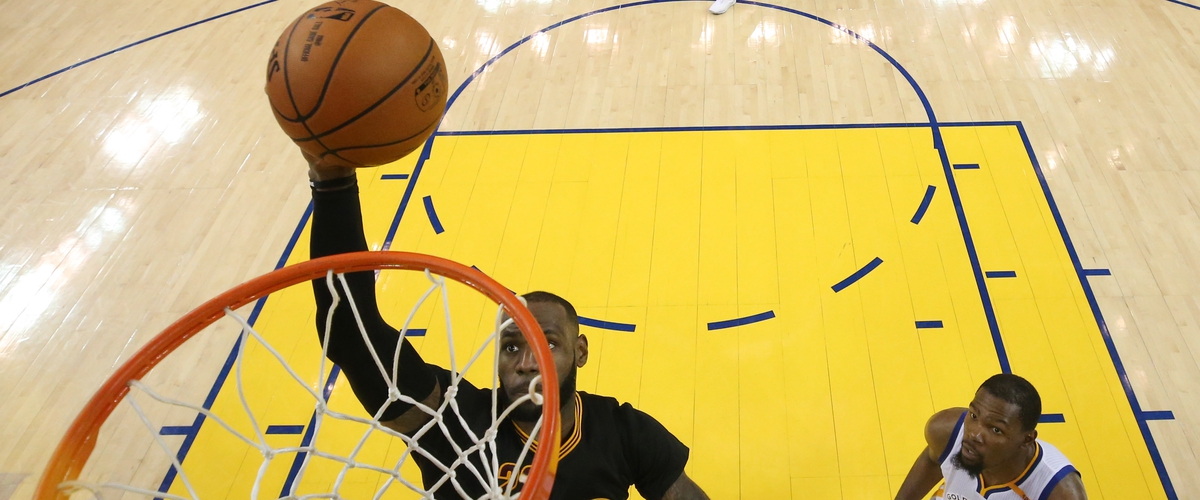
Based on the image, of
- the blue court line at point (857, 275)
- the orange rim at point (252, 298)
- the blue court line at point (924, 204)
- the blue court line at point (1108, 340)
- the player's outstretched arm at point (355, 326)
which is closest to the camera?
the orange rim at point (252, 298)

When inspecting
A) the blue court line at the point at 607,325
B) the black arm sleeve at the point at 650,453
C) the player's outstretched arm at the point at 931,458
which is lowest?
the blue court line at the point at 607,325

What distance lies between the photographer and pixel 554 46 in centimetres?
673

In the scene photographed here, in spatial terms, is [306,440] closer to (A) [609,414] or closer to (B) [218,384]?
(B) [218,384]

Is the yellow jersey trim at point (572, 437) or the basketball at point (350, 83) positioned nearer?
the basketball at point (350, 83)

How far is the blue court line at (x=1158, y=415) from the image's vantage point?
384cm

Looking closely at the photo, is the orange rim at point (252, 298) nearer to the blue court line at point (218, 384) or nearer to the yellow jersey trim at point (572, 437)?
the yellow jersey trim at point (572, 437)

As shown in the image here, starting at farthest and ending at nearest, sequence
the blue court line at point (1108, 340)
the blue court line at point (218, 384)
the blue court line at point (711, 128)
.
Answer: the blue court line at point (711, 128), the blue court line at point (218, 384), the blue court line at point (1108, 340)

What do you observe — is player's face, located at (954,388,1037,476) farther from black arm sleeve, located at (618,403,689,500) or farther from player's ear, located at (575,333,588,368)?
player's ear, located at (575,333,588,368)

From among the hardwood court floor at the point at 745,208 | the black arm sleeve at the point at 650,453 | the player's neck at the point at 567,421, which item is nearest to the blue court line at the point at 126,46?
the hardwood court floor at the point at 745,208

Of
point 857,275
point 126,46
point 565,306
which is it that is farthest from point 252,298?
point 126,46

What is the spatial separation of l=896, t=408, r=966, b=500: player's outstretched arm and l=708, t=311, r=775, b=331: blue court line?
127cm

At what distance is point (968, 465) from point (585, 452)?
4.68 feet

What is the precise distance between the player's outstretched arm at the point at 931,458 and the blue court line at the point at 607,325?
157 cm

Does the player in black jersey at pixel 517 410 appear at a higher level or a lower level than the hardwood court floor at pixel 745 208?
higher
